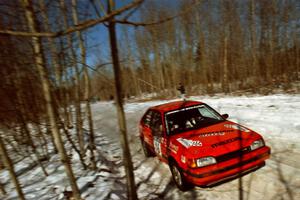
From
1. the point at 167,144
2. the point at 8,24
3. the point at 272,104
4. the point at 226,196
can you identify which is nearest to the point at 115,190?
the point at 167,144

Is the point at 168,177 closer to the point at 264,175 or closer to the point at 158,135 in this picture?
the point at 158,135

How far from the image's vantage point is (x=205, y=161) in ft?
12.0

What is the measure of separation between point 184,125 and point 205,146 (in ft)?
4.34

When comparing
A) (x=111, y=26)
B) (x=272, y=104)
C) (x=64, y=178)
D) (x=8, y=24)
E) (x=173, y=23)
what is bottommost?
(x=64, y=178)

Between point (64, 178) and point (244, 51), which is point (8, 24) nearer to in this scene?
point (64, 178)

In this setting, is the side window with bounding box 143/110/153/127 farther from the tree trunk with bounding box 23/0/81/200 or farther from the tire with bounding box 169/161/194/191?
the tree trunk with bounding box 23/0/81/200

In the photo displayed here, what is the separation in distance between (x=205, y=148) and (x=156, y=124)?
6.43ft

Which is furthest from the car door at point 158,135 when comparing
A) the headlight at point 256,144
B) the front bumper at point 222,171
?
the headlight at point 256,144

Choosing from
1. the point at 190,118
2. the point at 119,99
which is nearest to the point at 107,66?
the point at 119,99

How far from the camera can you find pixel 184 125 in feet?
16.9

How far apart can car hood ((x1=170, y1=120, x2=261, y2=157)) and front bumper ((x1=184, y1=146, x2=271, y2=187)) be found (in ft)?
0.63

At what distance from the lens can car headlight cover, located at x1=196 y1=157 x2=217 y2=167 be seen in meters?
3.63

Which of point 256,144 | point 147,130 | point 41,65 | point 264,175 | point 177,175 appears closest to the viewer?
point 41,65

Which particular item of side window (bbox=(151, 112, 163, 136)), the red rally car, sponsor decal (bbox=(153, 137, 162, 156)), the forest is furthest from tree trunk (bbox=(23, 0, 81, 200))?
side window (bbox=(151, 112, 163, 136))
